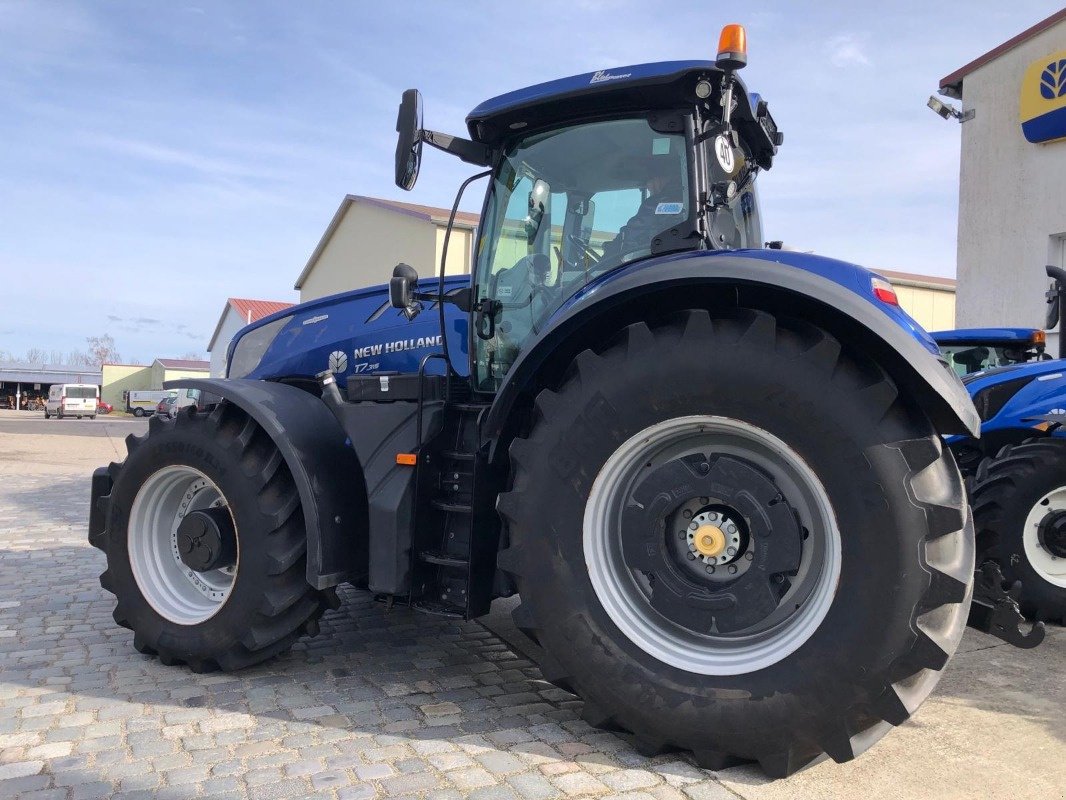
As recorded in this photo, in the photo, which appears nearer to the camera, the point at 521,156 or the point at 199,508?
the point at 521,156

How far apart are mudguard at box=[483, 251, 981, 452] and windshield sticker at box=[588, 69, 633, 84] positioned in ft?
2.42

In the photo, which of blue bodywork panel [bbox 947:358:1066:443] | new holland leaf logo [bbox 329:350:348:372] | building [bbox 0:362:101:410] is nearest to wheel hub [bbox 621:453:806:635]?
new holland leaf logo [bbox 329:350:348:372]

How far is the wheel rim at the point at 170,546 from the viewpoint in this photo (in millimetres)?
4090

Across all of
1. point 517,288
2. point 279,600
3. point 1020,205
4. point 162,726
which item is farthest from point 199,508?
point 1020,205

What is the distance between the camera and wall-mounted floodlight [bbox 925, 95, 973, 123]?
13.6 m

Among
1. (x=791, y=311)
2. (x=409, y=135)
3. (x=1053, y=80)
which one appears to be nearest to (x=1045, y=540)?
(x=791, y=311)

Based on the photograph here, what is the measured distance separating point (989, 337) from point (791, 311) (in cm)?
Answer: 480

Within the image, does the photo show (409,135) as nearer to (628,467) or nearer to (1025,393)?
(628,467)

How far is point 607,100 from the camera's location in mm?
3432

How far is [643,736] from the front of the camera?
2.84 m

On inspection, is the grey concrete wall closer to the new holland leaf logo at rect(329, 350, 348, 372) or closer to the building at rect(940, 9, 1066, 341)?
the building at rect(940, 9, 1066, 341)

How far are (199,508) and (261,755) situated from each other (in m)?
1.61

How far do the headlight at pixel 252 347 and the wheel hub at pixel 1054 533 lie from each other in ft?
14.9

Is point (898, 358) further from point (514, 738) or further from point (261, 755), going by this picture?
point (261, 755)
